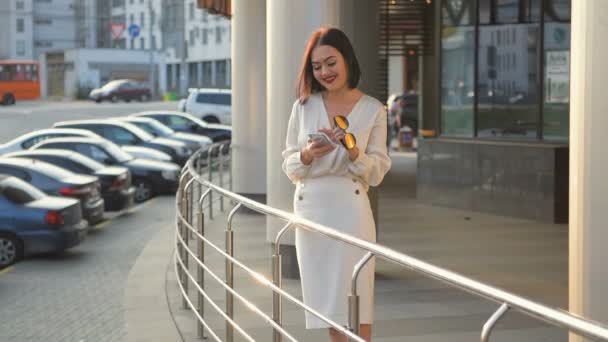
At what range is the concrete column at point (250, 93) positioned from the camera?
18.7m

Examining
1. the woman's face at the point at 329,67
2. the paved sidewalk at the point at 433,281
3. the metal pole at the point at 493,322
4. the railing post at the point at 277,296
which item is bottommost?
the paved sidewalk at the point at 433,281

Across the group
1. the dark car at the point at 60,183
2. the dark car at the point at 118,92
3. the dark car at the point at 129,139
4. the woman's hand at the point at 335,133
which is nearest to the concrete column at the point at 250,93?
the dark car at the point at 60,183

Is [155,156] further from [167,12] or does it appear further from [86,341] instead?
[167,12]

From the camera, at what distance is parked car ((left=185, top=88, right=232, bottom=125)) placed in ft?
153

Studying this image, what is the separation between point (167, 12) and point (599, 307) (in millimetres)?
95977

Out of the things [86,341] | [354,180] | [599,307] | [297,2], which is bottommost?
[86,341]

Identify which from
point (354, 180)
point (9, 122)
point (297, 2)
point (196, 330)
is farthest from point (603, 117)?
point (9, 122)

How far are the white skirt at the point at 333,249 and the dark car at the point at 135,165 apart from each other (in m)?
18.6

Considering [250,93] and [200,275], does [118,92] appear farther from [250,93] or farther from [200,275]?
[200,275]

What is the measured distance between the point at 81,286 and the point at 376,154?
27.2 feet

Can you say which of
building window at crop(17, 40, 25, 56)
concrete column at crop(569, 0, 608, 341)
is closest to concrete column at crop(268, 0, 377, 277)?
concrete column at crop(569, 0, 608, 341)

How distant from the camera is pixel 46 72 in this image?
90.8 m

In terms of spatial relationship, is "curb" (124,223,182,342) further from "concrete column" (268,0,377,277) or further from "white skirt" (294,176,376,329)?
"white skirt" (294,176,376,329)

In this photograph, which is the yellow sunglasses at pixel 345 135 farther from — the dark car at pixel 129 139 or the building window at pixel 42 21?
the building window at pixel 42 21
